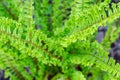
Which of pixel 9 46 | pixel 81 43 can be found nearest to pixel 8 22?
pixel 9 46

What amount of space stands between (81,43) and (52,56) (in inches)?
4.6

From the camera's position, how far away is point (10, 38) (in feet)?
3.09

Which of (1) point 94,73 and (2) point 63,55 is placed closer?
(2) point 63,55

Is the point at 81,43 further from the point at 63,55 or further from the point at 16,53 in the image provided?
the point at 16,53

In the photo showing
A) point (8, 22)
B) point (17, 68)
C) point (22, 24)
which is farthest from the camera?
point (17, 68)

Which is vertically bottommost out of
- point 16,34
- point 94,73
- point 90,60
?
point 94,73

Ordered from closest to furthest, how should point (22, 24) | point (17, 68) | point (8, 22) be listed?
point (8, 22)
point (22, 24)
point (17, 68)

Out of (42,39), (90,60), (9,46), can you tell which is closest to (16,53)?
(9,46)

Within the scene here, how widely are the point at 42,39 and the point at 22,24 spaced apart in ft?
0.36

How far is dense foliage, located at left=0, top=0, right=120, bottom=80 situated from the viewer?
0.93 metres

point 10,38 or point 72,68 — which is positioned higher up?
point 10,38

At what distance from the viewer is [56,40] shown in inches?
41.9

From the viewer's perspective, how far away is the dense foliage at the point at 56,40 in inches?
36.4

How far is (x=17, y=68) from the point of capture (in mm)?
1203
